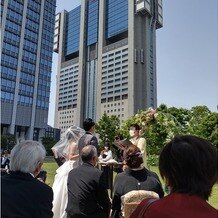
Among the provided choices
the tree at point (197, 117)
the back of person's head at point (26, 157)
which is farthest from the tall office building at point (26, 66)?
the back of person's head at point (26, 157)

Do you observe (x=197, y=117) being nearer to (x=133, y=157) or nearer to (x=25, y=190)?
(x=133, y=157)

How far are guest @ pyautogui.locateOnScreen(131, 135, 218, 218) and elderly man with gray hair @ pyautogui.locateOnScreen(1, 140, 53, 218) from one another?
914 mm

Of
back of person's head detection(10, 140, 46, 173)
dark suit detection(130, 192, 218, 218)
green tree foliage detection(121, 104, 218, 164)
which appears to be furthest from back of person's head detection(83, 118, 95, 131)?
green tree foliage detection(121, 104, 218, 164)

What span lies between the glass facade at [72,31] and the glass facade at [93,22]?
223 inches

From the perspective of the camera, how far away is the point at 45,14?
70.9 m

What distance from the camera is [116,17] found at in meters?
102

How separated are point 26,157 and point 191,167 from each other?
135 cm

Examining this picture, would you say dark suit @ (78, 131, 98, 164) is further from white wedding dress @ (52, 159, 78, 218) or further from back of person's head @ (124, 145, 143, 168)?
back of person's head @ (124, 145, 143, 168)

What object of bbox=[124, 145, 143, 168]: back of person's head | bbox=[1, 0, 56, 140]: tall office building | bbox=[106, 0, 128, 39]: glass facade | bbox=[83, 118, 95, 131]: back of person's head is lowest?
bbox=[124, 145, 143, 168]: back of person's head

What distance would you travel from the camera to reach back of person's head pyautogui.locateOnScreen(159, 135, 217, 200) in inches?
49.7

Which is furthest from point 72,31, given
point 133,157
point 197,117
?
point 133,157

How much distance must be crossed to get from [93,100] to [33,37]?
42624mm

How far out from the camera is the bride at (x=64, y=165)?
3508 millimetres

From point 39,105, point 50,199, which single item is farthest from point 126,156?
point 39,105
